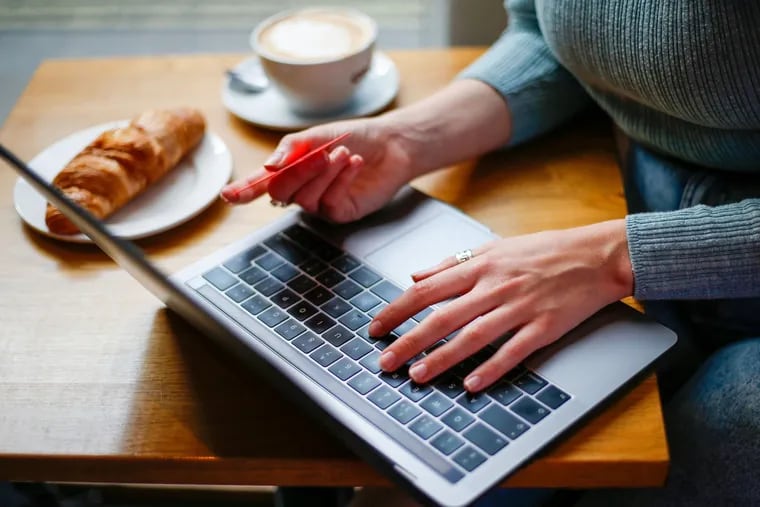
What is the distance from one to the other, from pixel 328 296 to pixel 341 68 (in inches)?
12.9

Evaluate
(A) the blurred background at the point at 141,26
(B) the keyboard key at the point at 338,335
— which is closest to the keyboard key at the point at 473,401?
(B) the keyboard key at the point at 338,335

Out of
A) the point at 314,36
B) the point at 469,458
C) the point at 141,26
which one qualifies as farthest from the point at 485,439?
the point at 141,26

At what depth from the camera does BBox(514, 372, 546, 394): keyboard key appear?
0.58 m

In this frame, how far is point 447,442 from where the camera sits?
543mm

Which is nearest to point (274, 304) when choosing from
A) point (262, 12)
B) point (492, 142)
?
point (492, 142)

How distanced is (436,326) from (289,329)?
115 millimetres

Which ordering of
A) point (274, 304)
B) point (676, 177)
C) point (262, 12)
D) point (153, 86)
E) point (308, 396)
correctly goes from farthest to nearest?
point (262, 12) → point (153, 86) → point (676, 177) → point (274, 304) → point (308, 396)

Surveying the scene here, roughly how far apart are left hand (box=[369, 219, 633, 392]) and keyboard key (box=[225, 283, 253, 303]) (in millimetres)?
119

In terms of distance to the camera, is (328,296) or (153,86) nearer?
(328,296)

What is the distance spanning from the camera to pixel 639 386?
1.98 ft

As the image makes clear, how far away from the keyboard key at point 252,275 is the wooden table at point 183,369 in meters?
0.06

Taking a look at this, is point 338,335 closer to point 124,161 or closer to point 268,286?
point 268,286

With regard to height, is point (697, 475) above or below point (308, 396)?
below

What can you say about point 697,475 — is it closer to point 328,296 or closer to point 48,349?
point 328,296
